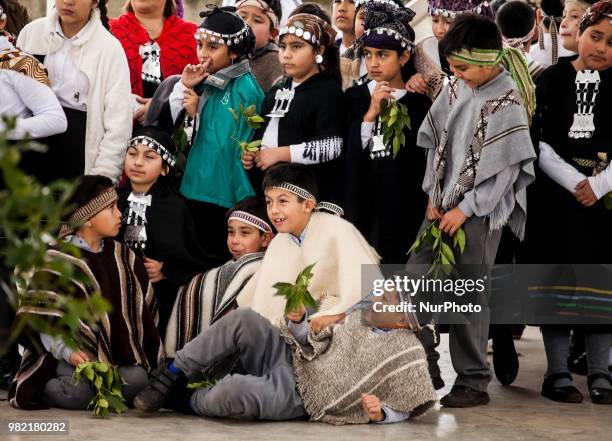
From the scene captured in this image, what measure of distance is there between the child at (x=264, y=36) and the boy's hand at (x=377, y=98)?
Result: 64 cm

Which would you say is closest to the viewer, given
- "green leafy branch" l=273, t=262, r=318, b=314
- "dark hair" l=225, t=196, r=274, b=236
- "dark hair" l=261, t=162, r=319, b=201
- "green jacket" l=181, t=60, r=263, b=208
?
"green leafy branch" l=273, t=262, r=318, b=314

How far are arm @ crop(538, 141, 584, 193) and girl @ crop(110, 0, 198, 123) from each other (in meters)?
1.96

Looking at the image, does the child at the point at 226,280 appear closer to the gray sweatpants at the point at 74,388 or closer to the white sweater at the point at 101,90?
the gray sweatpants at the point at 74,388

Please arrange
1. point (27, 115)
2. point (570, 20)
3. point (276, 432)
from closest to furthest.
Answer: point (276, 432) < point (27, 115) < point (570, 20)

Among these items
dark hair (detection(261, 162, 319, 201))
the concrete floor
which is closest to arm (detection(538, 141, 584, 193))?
the concrete floor

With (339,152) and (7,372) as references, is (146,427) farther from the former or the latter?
(339,152)

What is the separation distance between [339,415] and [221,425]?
18.9 inches

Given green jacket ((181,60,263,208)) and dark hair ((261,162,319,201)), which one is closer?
dark hair ((261,162,319,201))

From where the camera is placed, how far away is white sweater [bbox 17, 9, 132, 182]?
5.34 metres

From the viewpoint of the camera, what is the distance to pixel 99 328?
15.4ft

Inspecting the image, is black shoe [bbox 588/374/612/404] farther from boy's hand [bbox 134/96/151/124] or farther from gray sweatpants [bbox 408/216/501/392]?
boy's hand [bbox 134/96/151/124]

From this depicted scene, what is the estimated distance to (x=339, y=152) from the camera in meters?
5.29

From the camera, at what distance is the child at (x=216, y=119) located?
540cm

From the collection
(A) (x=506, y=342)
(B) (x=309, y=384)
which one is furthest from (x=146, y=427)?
(A) (x=506, y=342)
